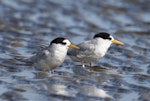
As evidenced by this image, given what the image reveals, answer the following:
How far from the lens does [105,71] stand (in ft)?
36.8

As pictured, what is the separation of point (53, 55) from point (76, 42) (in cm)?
325

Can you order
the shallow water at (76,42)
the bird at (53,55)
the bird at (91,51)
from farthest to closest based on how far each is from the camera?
the bird at (91,51), the bird at (53,55), the shallow water at (76,42)

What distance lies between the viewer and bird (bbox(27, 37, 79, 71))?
34.2 feet

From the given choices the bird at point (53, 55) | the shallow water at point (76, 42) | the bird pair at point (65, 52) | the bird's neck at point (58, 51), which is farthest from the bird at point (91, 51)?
the bird's neck at point (58, 51)

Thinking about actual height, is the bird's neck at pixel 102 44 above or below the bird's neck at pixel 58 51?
above

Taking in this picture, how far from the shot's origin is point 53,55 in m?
10.4

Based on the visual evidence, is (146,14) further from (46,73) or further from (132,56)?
(46,73)

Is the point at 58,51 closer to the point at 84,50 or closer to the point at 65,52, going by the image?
the point at 65,52

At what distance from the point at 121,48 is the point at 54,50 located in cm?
294

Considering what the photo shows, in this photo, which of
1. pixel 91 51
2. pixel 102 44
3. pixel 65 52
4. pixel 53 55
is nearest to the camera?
pixel 53 55

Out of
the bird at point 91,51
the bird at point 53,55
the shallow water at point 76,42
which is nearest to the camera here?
the shallow water at point 76,42

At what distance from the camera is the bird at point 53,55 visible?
34.2ft

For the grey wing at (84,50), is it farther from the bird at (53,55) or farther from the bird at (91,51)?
the bird at (53,55)

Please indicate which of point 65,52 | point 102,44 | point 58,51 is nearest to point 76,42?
point 102,44
